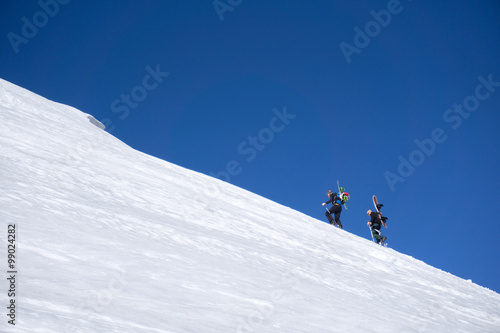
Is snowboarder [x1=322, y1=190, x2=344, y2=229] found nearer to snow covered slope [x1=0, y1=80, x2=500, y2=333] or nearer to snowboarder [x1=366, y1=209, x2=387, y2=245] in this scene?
snowboarder [x1=366, y1=209, x2=387, y2=245]

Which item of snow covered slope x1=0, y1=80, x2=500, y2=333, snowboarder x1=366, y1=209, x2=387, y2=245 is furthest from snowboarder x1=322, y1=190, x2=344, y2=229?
snow covered slope x1=0, y1=80, x2=500, y2=333

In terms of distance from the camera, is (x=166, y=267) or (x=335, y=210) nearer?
(x=166, y=267)

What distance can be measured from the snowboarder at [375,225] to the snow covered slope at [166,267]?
239 inches

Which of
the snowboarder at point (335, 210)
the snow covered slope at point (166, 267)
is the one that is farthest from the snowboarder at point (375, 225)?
the snow covered slope at point (166, 267)

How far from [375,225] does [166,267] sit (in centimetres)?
1131

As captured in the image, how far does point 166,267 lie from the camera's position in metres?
2.65

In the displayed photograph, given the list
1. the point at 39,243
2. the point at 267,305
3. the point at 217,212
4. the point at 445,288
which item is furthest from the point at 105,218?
the point at 445,288

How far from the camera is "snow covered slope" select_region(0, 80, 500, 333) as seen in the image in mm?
1884

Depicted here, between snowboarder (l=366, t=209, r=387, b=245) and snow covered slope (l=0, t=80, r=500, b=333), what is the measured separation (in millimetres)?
6076

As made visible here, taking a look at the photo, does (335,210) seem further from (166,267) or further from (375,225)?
(166,267)

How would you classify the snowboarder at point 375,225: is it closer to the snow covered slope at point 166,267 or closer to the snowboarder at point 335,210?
the snowboarder at point 335,210

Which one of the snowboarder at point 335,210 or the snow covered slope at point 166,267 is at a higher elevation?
the snowboarder at point 335,210

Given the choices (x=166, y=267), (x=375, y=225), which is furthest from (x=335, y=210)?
(x=166, y=267)

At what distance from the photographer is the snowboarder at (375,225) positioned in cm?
1228
